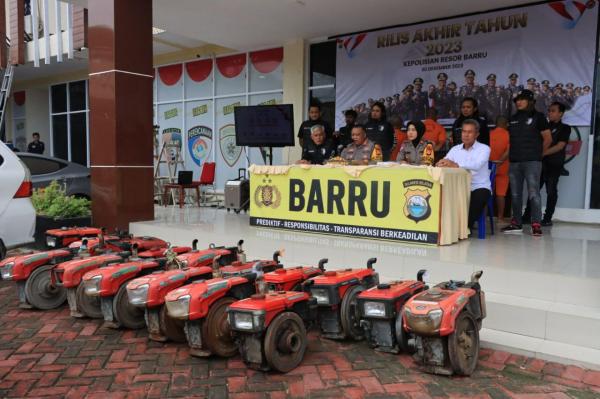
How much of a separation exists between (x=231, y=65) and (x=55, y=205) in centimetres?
619

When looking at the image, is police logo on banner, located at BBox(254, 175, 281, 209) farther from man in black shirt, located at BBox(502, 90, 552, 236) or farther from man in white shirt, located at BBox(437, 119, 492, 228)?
man in black shirt, located at BBox(502, 90, 552, 236)

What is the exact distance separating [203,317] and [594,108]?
6774mm

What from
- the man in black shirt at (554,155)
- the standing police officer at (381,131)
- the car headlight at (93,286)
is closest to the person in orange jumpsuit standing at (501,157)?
the man in black shirt at (554,155)

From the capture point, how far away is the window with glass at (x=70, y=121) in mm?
15867

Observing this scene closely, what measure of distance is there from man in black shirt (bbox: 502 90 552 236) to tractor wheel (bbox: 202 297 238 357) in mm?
4304

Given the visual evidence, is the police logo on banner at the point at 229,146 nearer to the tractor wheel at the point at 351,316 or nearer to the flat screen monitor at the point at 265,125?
the flat screen monitor at the point at 265,125

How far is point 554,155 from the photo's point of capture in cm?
697

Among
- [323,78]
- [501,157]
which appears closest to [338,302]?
[501,157]

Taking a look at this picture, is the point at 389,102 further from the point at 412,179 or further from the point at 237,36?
the point at 412,179

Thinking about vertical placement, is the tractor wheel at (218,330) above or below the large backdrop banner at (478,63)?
below

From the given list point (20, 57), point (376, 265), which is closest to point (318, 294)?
point (376, 265)

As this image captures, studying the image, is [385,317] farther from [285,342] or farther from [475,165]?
[475,165]

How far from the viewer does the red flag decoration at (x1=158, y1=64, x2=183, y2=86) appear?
13.2 meters

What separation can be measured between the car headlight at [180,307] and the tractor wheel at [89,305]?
1212 millimetres
